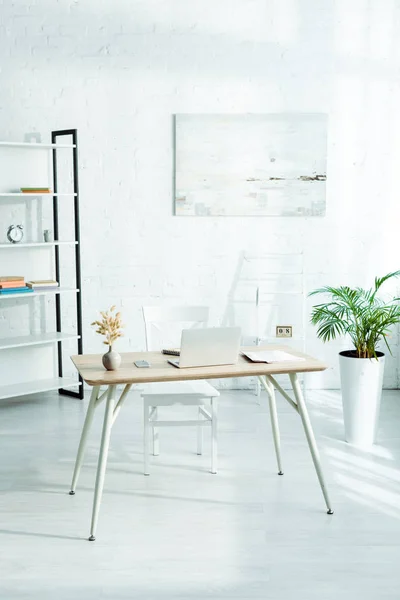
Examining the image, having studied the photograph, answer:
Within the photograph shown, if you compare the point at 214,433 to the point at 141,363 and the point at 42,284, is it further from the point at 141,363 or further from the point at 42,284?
the point at 42,284

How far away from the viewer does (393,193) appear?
541cm

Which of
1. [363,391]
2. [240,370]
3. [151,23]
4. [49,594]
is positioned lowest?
[49,594]

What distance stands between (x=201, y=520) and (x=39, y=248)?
274cm

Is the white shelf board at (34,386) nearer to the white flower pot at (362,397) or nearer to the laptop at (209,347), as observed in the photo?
the white flower pot at (362,397)

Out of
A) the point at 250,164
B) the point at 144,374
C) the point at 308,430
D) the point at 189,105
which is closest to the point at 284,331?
the point at 250,164

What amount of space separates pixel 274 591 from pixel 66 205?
11.3ft

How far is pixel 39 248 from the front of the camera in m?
5.32

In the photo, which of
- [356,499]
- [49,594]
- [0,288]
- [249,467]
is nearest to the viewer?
[49,594]

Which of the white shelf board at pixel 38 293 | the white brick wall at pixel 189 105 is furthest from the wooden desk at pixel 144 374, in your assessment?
the white brick wall at pixel 189 105

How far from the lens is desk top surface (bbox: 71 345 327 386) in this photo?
3002 mm

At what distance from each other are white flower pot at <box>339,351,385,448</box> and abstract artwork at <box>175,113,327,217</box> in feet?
5.02

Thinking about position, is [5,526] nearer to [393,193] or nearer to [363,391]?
[363,391]

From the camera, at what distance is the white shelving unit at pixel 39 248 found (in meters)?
5.01

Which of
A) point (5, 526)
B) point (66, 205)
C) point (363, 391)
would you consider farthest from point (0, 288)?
point (363, 391)
